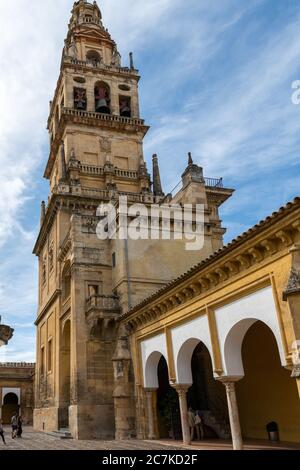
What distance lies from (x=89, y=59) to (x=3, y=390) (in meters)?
31.9

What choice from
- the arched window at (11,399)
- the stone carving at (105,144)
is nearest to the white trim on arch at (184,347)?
the stone carving at (105,144)

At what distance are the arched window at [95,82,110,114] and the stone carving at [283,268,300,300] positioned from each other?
27.9 meters

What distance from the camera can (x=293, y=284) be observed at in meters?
10.0

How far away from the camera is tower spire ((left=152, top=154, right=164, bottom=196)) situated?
33.0 metres

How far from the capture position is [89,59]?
129 ft

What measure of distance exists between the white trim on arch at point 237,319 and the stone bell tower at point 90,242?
740cm

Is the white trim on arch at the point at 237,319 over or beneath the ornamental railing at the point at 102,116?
beneath

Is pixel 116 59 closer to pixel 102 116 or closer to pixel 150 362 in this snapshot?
pixel 102 116

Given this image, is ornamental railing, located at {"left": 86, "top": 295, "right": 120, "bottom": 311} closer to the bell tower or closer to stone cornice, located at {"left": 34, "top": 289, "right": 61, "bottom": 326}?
stone cornice, located at {"left": 34, "top": 289, "right": 61, "bottom": 326}

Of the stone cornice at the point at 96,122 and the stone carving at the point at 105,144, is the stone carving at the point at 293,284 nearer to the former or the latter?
the stone carving at the point at 105,144

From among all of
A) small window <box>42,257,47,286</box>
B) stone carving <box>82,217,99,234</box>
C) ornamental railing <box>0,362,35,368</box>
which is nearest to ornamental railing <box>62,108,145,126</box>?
small window <box>42,257,47,286</box>

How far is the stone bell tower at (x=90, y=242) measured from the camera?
2091cm

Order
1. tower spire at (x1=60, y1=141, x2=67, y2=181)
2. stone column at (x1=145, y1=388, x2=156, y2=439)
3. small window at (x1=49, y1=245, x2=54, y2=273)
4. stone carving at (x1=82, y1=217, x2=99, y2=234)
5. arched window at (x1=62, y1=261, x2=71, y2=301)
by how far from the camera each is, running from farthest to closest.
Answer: tower spire at (x1=60, y1=141, x2=67, y2=181) → small window at (x1=49, y1=245, x2=54, y2=273) → arched window at (x1=62, y1=261, x2=71, y2=301) → stone carving at (x1=82, y1=217, x2=99, y2=234) → stone column at (x1=145, y1=388, x2=156, y2=439)
